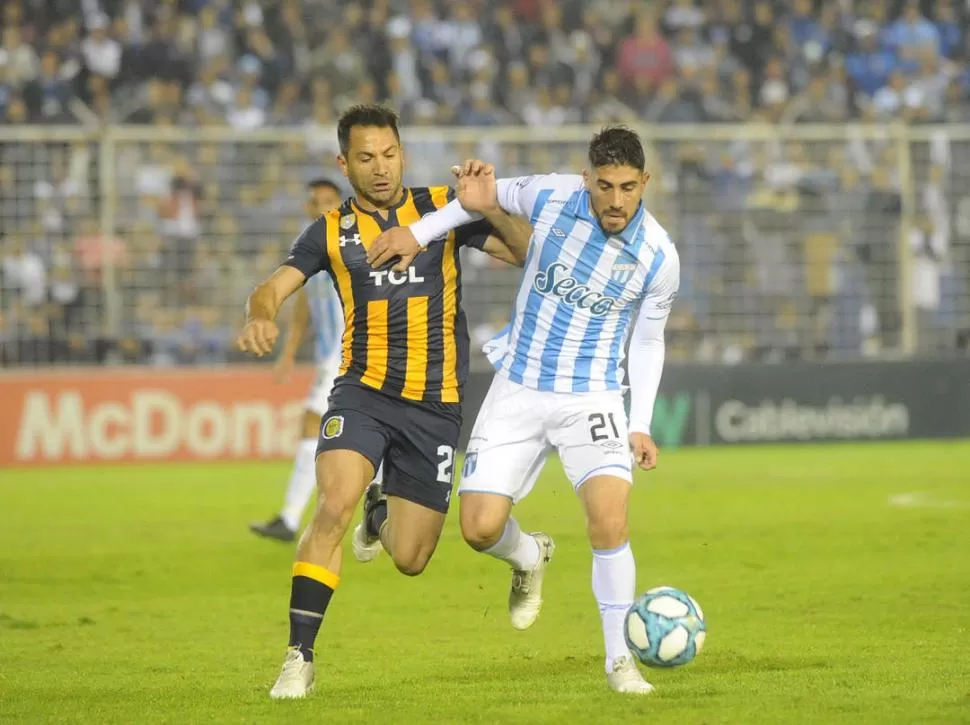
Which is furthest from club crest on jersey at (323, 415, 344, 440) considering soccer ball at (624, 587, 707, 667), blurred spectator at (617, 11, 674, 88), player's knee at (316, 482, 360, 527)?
blurred spectator at (617, 11, 674, 88)

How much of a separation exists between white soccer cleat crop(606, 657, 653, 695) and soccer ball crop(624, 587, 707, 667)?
9 cm

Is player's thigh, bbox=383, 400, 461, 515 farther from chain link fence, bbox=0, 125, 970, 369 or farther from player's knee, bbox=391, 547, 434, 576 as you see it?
chain link fence, bbox=0, 125, 970, 369

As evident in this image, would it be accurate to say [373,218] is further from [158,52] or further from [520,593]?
[158,52]

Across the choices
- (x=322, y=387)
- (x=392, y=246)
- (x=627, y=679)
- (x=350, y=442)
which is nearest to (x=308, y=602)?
(x=350, y=442)

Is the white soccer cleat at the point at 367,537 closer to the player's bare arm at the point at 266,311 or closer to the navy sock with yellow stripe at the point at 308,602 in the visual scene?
the navy sock with yellow stripe at the point at 308,602

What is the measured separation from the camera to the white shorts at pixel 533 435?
265 inches

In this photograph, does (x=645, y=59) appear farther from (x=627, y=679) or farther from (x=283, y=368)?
(x=627, y=679)

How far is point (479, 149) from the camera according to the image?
755 inches

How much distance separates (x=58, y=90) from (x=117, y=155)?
1.55m

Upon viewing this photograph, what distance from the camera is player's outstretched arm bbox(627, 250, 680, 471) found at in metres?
6.68

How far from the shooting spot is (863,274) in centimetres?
2019

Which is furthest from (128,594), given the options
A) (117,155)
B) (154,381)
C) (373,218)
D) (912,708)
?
(117,155)

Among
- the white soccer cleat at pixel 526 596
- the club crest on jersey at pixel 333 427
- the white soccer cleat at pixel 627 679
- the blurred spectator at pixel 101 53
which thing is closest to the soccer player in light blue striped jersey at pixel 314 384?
the white soccer cleat at pixel 526 596

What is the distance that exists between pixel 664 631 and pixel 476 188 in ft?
6.43
